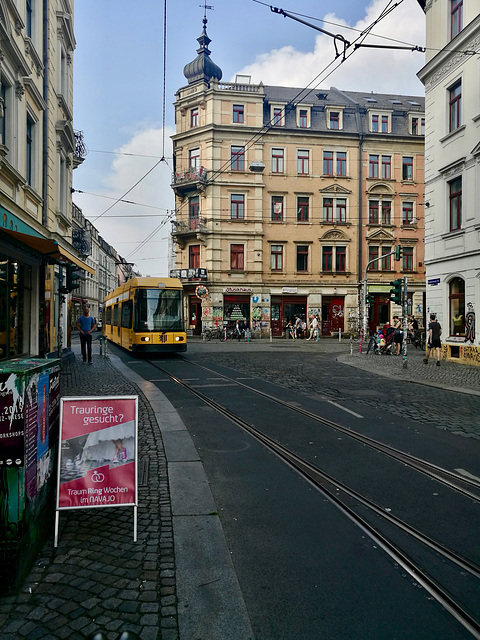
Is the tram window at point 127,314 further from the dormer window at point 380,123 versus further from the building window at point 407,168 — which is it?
the building window at point 407,168

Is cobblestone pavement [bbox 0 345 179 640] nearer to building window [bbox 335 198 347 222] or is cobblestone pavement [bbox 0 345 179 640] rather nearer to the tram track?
the tram track

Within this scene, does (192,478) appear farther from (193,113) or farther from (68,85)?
(193,113)

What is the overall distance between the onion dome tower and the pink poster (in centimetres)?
3922

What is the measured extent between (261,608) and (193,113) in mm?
40207

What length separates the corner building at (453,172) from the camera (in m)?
17.0

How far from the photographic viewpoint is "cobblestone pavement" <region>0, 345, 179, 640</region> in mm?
2623

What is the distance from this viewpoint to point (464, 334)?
17594mm

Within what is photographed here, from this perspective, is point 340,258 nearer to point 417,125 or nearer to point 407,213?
point 407,213

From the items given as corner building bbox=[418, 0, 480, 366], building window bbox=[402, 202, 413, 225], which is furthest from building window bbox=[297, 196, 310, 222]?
corner building bbox=[418, 0, 480, 366]

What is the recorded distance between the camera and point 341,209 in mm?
39219

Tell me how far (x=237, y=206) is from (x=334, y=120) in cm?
1129

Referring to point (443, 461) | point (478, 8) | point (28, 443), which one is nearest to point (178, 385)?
point (443, 461)

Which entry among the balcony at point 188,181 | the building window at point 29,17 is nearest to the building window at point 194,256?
the balcony at point 188,181

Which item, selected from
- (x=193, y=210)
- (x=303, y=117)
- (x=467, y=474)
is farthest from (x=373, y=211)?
(x=467, y=474)
